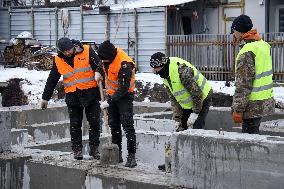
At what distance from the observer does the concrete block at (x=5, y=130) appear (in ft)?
24.1

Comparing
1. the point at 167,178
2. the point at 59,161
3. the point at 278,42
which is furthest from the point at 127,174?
the point at 278,42

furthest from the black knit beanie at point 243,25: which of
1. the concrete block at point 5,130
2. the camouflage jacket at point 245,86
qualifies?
the concrete block at point 5,130

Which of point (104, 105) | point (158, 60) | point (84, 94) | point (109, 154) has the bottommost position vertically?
point (109, 154)

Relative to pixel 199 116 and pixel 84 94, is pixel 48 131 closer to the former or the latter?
pixel 84 94

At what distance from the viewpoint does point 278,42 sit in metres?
20.1

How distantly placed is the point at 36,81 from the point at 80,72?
1407cm

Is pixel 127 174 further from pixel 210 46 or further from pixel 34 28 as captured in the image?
pixel 34 28

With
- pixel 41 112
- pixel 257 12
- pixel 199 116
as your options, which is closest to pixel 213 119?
pixel 41 112

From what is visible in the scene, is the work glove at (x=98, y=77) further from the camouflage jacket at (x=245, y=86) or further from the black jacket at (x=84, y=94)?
the camouflage jacket at (x=245, y=86)

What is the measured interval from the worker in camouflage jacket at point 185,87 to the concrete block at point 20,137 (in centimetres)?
359

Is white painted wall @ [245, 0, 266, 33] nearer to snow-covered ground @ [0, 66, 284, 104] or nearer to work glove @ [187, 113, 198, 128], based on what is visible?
snow-covered ground @ [0, 66, 284, 104]

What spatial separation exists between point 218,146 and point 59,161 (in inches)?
99.3

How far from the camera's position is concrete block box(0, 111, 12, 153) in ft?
24.1

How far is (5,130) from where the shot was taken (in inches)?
290
